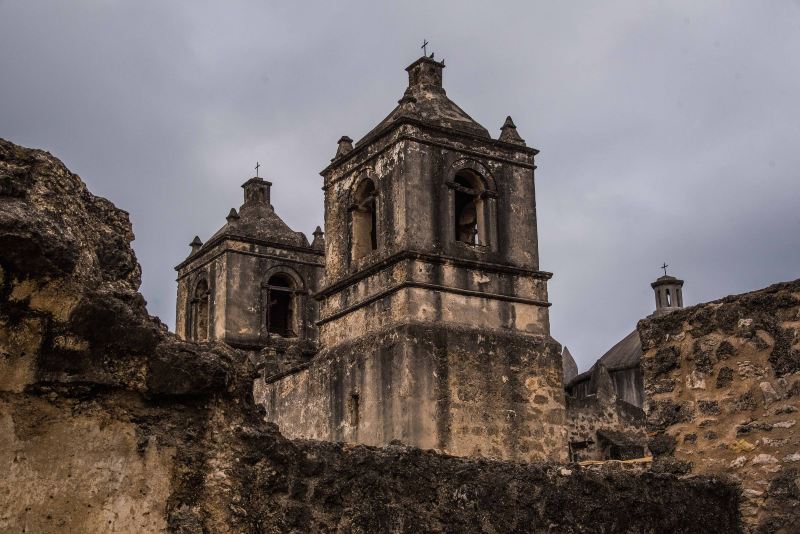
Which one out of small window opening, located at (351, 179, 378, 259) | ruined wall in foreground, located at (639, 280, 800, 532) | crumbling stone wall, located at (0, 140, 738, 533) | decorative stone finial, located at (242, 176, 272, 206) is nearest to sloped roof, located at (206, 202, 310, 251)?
decorative stone finial, located at (242, 176, 272, 206)

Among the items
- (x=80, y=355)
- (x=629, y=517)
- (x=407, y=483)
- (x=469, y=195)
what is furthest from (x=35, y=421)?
(x=469, y=195)

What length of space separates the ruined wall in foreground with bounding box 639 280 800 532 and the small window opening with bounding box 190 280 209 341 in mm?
16212

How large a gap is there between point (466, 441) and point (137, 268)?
9.93m

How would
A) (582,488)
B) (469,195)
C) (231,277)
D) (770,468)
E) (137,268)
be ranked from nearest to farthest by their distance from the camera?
(137,268) → (582,488) → (770,468) → (469,195) → (231,277)

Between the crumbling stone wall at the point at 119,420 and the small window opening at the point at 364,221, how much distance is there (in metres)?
11.6

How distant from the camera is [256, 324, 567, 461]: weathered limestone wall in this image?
1297 cm

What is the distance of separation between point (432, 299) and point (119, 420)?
423 inches

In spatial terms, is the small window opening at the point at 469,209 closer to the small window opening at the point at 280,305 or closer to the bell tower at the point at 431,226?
the bell tower at the point at 431,226

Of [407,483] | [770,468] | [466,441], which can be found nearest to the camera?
[407,483]

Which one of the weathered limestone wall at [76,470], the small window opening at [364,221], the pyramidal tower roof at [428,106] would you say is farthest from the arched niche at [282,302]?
the weathered limestone wall at [76,470]

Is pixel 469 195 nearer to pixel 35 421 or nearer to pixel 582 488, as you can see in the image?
pixel 582 488

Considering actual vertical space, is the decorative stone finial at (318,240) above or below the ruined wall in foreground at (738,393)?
above

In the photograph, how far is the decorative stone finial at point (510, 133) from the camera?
1567 centimetres

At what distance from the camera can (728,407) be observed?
530 centimetres
